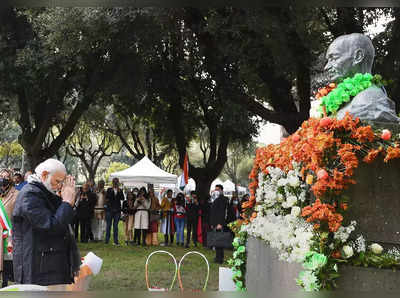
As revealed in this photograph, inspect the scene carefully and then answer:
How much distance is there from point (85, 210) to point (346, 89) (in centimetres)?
1331

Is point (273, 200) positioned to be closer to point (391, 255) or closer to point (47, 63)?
point (391, 255)

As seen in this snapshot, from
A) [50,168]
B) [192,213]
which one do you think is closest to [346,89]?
[50,168]

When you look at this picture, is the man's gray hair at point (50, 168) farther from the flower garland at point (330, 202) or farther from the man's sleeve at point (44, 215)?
the flower garland at point (330, 202)

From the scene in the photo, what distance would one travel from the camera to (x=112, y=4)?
8.29 feet

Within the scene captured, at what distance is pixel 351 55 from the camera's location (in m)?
5.11

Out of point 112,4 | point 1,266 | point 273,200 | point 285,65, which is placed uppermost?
point 285,65

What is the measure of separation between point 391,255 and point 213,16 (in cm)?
1129

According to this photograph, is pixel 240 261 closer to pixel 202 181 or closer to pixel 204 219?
pixel 204 219

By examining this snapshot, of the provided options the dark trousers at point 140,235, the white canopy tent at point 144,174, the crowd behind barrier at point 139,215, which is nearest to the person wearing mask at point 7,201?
the crowd behind barrier at point 139,215

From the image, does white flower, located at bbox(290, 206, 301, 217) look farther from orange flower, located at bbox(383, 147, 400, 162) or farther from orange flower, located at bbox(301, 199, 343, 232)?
orange flower, located at bbox(383, 147, 400, 162)

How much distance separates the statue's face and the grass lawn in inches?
229

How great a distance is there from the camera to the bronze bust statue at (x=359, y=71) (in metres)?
4.84

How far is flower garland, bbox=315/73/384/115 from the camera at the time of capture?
5.05 meters

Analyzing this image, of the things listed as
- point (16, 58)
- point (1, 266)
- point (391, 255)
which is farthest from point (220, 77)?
point (391, 255)
